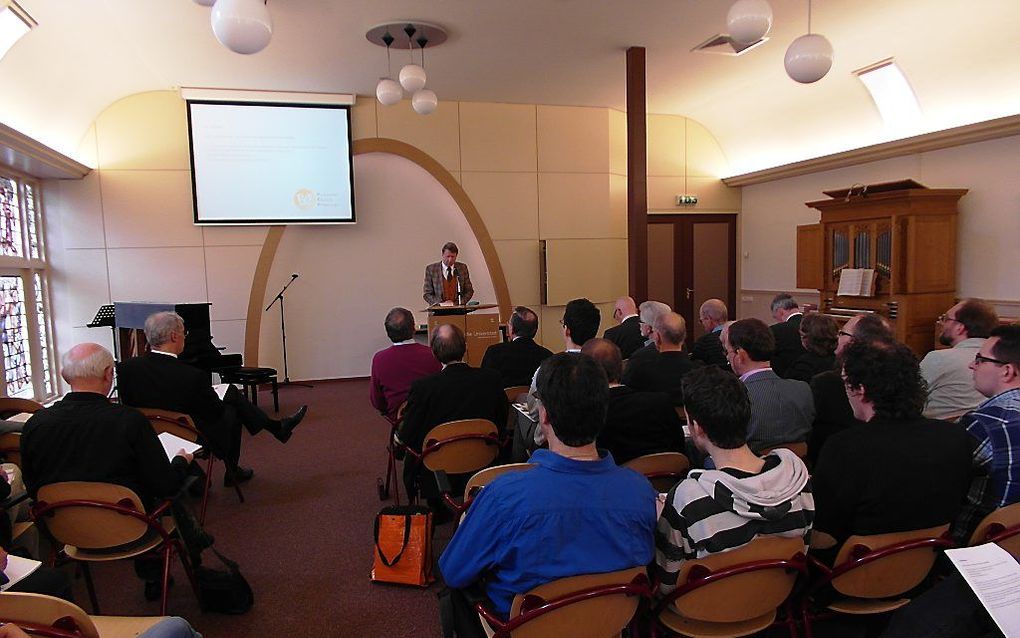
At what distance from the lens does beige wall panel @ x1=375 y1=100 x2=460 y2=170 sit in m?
8.17

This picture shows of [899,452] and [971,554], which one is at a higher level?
[899,452]

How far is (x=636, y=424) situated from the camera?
2689 millimetres

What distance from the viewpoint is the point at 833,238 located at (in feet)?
24.7

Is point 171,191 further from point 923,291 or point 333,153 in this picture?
point 923,291

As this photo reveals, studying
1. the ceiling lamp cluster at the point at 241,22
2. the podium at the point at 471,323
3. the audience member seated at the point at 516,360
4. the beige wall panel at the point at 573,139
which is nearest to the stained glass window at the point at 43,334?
the podium at the point at 471,323

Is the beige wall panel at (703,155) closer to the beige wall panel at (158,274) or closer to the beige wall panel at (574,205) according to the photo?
the beige wall panel at (574,205)

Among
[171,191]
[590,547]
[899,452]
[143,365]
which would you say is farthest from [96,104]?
[899,452]

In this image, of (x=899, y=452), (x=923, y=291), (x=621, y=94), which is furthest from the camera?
(x=621, y=94)

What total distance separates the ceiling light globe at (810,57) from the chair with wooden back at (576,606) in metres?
3.97

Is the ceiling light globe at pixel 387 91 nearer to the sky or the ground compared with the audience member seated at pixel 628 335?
nearer to the sky

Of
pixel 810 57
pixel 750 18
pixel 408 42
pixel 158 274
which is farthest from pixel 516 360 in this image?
pixel 158 274

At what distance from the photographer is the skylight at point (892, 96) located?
6730 mm

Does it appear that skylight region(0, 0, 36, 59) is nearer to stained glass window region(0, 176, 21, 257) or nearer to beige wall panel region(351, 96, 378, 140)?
stained glass window region(0, 176, 21, 257)

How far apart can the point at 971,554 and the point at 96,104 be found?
8621 millimetres
